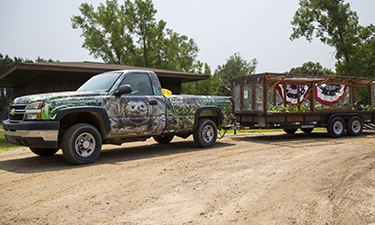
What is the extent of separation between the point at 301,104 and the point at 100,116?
9.65 metres

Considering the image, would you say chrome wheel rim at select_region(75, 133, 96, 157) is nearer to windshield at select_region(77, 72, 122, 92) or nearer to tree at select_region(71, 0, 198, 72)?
windshield at select_region(77, 72, 122, 92)

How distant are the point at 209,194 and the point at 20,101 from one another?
4856mm

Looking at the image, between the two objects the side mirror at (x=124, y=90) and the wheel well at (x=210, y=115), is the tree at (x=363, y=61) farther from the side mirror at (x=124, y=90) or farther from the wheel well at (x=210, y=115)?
the side mirror at (x=124, y=90)

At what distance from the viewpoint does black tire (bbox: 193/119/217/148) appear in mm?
9102

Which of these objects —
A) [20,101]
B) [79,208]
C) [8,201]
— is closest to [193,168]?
[79,208]

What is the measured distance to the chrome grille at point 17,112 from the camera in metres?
6.49

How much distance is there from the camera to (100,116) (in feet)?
22.6

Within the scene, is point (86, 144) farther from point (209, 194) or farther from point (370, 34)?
point (370, 34)

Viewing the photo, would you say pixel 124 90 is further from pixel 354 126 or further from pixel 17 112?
pixel 354 126

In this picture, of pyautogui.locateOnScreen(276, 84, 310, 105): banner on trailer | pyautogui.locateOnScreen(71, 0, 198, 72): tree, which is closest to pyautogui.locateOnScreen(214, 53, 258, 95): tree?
pyautogui.locateOnScreen(71, 0, 198, 72): tree

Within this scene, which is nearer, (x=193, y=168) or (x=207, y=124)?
(x=193, y=168)

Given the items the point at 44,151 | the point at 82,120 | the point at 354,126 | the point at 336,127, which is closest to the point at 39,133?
the point at 82,120

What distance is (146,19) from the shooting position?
3891 cm

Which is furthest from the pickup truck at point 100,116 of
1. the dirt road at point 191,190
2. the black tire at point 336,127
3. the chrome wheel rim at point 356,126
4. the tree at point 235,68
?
the tree at point 235,68
